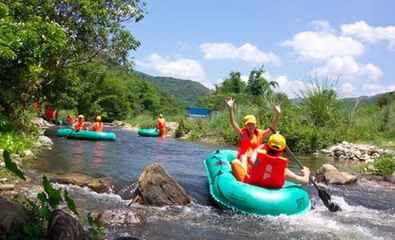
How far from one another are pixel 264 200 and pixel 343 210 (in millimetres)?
2024

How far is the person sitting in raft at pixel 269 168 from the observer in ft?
26.1

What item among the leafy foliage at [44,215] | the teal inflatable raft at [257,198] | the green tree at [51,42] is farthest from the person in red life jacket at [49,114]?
the leafy foliage at [44,215]

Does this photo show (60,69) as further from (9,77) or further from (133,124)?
(133,124)

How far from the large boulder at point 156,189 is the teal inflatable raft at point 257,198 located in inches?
30.1

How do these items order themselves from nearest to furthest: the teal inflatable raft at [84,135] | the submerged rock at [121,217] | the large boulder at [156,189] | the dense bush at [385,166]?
the submerged rock at [121,217], the large boulder at [156,189], the dense bush at [385,166], the teal inflatable raft at [84,135]

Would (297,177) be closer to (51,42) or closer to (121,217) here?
(121,217)

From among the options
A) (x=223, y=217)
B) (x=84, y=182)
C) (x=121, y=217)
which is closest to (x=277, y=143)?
(x=223, y=217)

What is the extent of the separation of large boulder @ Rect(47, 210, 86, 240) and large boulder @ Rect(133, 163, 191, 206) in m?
3.81

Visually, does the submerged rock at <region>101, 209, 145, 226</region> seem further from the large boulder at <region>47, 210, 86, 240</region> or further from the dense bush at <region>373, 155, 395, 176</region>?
the dense bush at <region>373, 155, 395, 176</region>

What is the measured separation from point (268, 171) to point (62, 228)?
183 inches

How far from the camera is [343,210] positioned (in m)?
9.02

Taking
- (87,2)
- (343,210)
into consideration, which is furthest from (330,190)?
(87,2)

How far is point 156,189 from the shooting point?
8203 mm

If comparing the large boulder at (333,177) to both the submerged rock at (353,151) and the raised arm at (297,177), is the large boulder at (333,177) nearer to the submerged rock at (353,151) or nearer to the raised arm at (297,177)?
the raised arm at (297,177)
